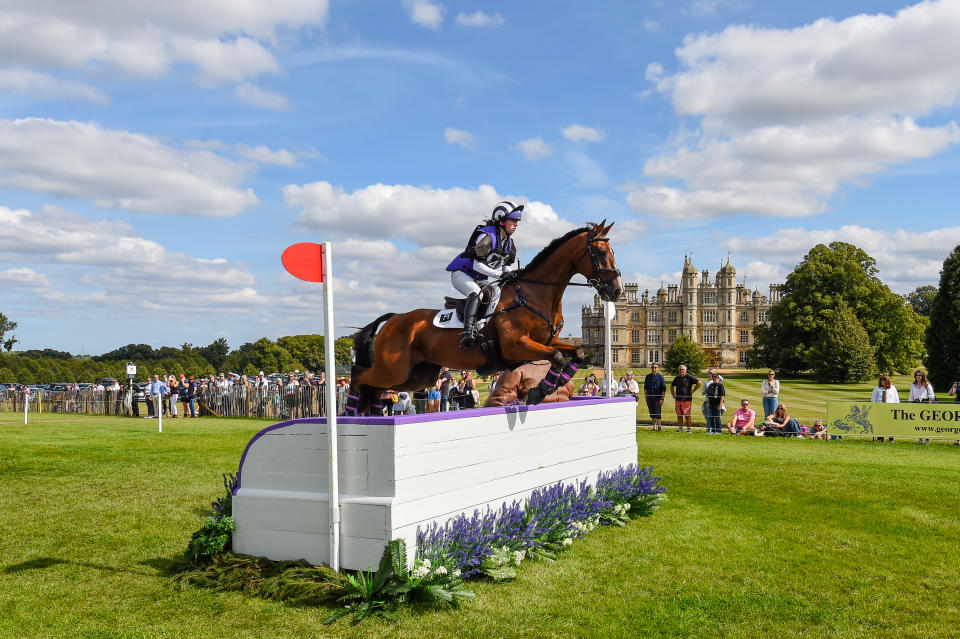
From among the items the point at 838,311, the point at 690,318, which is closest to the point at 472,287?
the point at 838,311

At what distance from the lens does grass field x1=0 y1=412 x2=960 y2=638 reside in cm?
418

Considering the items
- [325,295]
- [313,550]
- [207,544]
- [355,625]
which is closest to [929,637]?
[355,625]

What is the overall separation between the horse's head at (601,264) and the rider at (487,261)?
0.78 metres

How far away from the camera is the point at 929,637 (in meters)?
4.08

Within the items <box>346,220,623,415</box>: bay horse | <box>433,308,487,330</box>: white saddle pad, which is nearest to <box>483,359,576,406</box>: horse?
<box>346,220,623,415</box>: bay horse

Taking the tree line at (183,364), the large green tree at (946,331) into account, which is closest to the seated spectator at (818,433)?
the large green tree at (946,331)

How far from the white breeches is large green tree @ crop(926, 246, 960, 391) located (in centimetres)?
3882

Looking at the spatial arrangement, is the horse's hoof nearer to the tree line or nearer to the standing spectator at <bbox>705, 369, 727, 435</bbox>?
the standing spectator at <bbox>705, 369, 727, 435</bbox>

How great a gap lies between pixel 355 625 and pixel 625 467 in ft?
14.2

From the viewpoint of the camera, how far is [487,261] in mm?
6699

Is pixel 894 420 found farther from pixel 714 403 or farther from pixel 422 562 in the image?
pixel 422 562

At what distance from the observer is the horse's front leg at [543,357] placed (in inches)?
239

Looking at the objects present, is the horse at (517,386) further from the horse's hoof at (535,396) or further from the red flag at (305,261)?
the red flag at (305,261)

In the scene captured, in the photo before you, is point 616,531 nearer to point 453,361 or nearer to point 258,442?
point 453,361
